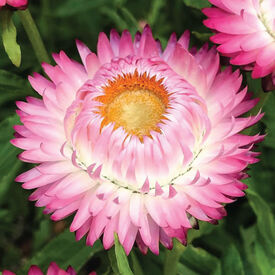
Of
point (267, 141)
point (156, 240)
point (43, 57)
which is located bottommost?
point (156, 240)

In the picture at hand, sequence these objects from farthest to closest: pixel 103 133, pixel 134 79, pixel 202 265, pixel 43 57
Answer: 1. pixel 202 265
2. pixel 43 57
3. pixel 134 79
4. pixel 103 133

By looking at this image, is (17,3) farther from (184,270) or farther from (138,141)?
(184,270)

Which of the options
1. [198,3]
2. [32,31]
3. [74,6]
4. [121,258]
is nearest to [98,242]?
[121,258]

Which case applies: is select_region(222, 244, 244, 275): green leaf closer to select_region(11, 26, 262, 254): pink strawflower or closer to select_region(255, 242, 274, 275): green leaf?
select_region(255, 242, 274, 275): green leaf

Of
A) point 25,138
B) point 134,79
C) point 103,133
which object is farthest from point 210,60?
point 25,138

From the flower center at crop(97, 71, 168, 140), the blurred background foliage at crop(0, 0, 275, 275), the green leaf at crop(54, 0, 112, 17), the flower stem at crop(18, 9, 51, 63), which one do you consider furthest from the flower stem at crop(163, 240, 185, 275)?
the green leaf at crop(54, 0, 112, 17)

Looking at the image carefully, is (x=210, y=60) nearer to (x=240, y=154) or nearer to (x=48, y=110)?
(x=240, y=154)
